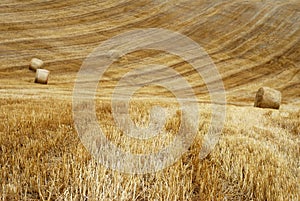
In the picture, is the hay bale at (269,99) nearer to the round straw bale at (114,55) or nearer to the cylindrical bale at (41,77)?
the cylindrical bale at (41,77)

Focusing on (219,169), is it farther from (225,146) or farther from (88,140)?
(88,140)

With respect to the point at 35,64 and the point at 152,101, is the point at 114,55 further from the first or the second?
the point at 152,101

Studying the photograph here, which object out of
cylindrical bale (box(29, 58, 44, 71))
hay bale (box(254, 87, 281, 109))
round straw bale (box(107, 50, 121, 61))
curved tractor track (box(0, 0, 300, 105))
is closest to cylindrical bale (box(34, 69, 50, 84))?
curved tractor track (box(0, 0, 300, 105))

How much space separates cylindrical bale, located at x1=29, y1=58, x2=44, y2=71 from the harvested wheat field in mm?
647

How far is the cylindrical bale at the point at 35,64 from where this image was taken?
23998 millimetres

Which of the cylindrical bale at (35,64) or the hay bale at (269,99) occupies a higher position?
the cylindrical bale at (35,64)

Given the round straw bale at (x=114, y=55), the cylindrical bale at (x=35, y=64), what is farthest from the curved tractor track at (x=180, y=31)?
the round straw bale at (x=114, y=55)

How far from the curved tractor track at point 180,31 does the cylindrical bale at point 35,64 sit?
60cm

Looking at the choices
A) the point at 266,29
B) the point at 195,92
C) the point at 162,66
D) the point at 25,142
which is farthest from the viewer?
the point at 266,29

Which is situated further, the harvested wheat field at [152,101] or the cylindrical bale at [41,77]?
the cylindrical bale at [41,77]

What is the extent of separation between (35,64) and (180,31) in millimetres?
17587

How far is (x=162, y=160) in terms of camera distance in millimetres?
2973

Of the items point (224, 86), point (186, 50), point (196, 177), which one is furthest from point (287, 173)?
point (186, 50)

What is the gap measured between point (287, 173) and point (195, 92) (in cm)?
2039
